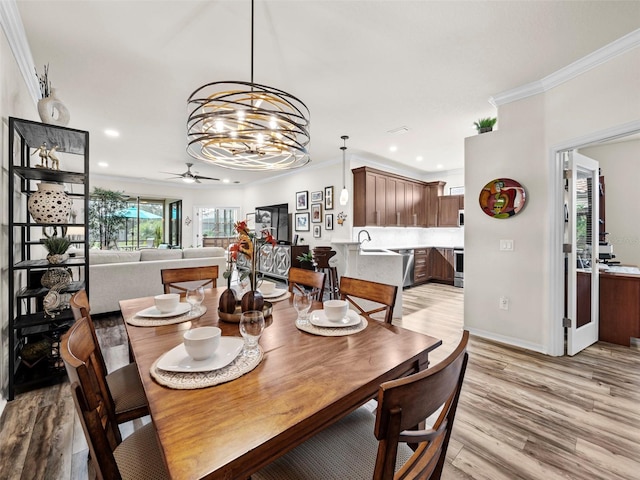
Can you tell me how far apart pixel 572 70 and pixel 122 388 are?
162 inches

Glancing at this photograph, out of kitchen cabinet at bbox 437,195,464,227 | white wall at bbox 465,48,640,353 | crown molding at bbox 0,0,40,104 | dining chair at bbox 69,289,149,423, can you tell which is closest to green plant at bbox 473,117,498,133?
white wall at bbox 465,48,640,353

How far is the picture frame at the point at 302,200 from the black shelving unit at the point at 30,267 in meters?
4.28

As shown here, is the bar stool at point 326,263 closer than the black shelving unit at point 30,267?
No

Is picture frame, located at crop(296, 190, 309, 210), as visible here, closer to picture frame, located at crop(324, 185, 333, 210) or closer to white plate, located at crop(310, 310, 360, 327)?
picture frame, located at crop(324, 185, 333, 210)

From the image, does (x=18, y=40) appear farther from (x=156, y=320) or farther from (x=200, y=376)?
(x=200, y=376)

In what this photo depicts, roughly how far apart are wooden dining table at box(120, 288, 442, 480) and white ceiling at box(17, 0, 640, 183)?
6.82 ft

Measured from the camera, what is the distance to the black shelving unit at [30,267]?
2.13m

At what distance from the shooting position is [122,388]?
1.46 metres

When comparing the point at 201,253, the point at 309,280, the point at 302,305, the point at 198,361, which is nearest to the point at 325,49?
the point at 309,280

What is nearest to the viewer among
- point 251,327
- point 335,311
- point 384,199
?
point 251,327

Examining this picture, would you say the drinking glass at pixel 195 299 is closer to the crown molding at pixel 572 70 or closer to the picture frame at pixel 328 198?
the crown molding at pixel 572 70

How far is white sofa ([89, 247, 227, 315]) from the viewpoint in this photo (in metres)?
3.97

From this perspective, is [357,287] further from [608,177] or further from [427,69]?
[608,177]

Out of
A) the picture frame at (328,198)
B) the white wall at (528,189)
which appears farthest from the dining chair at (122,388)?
the picture frame at (328,198)
